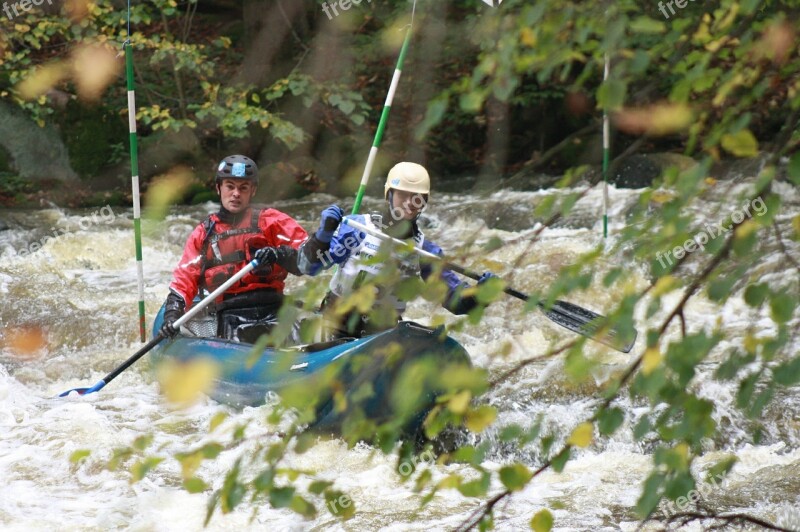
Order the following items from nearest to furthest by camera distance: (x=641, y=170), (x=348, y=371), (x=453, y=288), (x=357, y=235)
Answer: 1. (x=453, y=288)
2. (x=348, y=371)
3. (x=357, y=235)
4. (x=641, y=170)

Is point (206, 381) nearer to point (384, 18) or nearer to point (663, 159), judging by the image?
point (663, 159)

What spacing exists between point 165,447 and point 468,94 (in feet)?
12.8

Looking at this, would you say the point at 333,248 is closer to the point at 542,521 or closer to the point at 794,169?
the point at 542,521

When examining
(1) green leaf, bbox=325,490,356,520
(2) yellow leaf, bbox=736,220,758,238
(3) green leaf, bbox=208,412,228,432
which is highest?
(2) yellow leaf, bbox=736,220,758,238

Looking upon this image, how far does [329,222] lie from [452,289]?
6.67ft

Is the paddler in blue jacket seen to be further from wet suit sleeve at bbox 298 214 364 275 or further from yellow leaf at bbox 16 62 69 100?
yellow leaf at bbox 16 62 69 100

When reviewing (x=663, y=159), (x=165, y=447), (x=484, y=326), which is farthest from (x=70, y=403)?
(x=663, y=159)

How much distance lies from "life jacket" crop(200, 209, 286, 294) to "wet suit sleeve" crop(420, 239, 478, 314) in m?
1.11

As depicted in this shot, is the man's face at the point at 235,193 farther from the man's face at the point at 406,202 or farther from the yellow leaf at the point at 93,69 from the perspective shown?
the yellow leaf at the point at 93,69

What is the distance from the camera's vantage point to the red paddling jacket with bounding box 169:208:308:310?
530cm

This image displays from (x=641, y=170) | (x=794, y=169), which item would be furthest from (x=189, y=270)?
(x=641, y=170)

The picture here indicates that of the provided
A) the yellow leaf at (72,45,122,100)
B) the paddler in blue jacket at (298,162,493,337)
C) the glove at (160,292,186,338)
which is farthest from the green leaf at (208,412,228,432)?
the yellow leaf at (72,45,122,100)

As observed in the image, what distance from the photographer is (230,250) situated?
530 cm

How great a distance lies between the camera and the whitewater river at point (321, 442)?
3.93 metres
